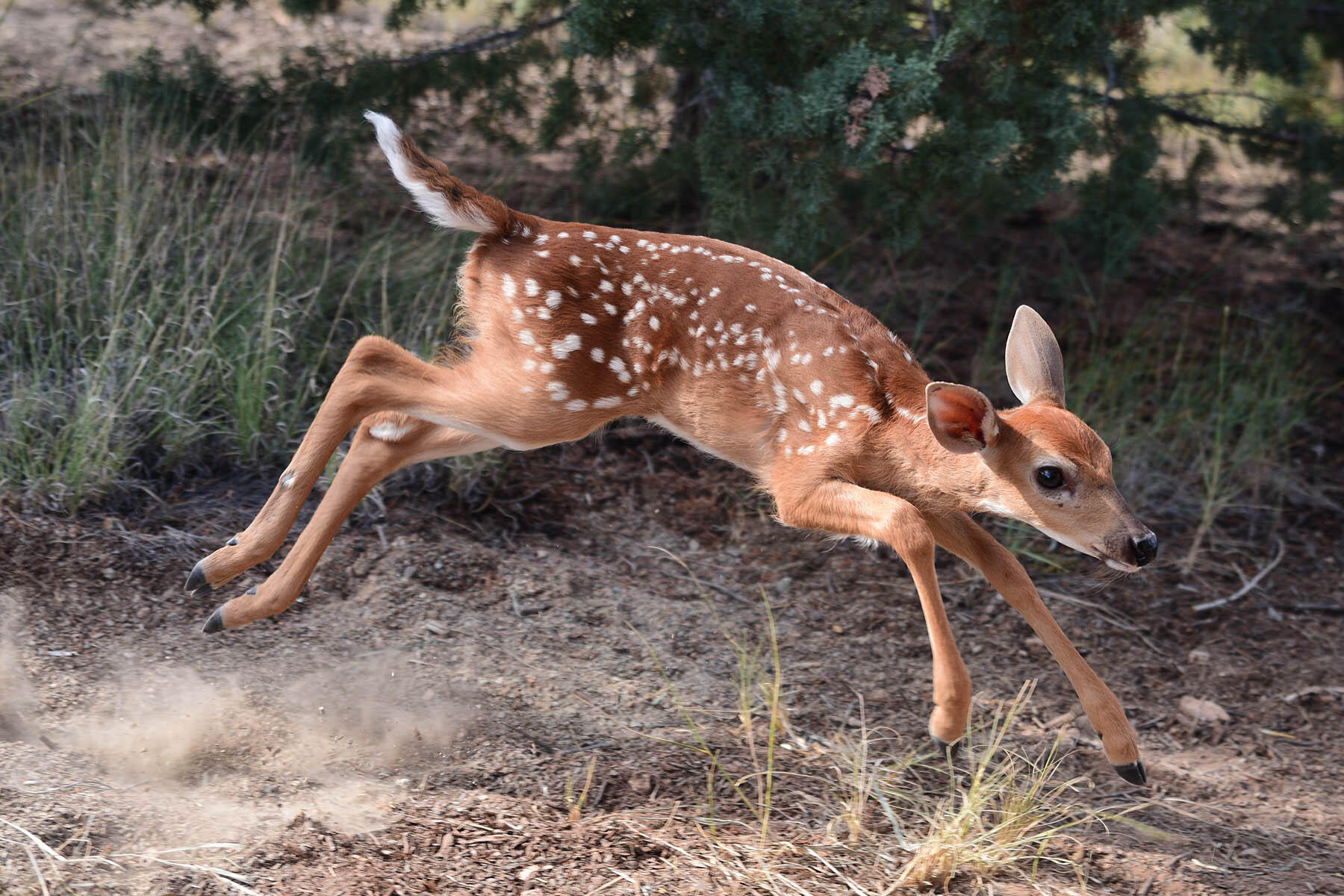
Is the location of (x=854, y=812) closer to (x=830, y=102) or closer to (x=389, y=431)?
(x=389, y=431)

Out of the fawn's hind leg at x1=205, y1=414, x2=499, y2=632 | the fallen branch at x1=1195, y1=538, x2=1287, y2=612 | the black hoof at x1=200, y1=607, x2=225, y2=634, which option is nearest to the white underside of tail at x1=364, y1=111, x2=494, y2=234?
the fawn's hind leg at x1=205, y1=414, x2=499, y2=632

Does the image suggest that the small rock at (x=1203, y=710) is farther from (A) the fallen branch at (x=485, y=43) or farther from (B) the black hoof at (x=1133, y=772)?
(A) the fallen branch at (x=485, y=43)

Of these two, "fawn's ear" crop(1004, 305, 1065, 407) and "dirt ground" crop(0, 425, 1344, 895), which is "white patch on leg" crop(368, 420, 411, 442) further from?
"fawn's ear" crop(1004, 305, 1065, 407)

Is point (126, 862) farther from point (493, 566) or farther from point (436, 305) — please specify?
point (436, 305)

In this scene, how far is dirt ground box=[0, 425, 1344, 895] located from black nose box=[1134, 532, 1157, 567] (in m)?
0.83

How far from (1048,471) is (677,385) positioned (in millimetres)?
1198

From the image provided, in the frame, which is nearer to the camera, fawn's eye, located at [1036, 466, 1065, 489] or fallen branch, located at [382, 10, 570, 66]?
fawn's eye, located at [1036, 466, 1065, 489]

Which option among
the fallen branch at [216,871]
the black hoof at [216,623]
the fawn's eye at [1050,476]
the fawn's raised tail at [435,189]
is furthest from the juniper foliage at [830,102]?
the fallen branch at [216,871]

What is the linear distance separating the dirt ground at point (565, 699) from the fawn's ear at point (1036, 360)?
0.82 metres

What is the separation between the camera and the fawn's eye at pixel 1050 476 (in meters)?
3.70

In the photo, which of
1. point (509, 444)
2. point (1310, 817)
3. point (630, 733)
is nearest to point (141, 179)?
point (509, 444)

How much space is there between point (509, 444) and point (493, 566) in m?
1.04

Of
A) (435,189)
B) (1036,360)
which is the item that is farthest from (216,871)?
(1036,360)

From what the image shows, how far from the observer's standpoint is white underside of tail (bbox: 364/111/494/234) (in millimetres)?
3982
